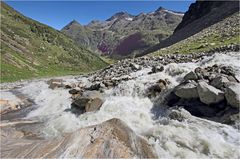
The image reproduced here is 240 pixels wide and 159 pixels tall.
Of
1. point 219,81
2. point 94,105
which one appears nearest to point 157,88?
point 94,105

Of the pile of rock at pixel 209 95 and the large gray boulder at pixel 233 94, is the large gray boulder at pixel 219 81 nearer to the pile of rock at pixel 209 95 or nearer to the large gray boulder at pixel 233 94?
the pile of rock at pixel 209 95

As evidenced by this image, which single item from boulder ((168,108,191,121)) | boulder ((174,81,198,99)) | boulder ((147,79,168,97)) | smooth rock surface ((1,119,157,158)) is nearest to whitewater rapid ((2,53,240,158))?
boulder ((168,108,191,121))

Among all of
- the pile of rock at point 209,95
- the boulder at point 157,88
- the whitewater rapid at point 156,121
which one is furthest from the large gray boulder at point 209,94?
the boulder at point 157,88

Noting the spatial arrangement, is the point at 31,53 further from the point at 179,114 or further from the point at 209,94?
the point at 209,94

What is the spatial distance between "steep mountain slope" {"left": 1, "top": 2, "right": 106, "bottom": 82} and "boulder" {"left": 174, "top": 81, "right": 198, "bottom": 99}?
53.6 meters

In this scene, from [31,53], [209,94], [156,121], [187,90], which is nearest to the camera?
[209,94]

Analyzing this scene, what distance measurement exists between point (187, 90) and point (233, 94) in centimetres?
363

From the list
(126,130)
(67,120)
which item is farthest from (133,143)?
(67,120)

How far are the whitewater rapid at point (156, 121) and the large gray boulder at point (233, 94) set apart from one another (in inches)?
67.3

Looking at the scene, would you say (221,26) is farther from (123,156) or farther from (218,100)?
(123,156)

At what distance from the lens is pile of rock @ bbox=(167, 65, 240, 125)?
1723 centimetres

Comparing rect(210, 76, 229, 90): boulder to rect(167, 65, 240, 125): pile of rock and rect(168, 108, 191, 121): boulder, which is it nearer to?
rect(167, 65, 240, 125): pile of rock

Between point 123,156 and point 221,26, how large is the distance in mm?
50425

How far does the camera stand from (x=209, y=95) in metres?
18.4
